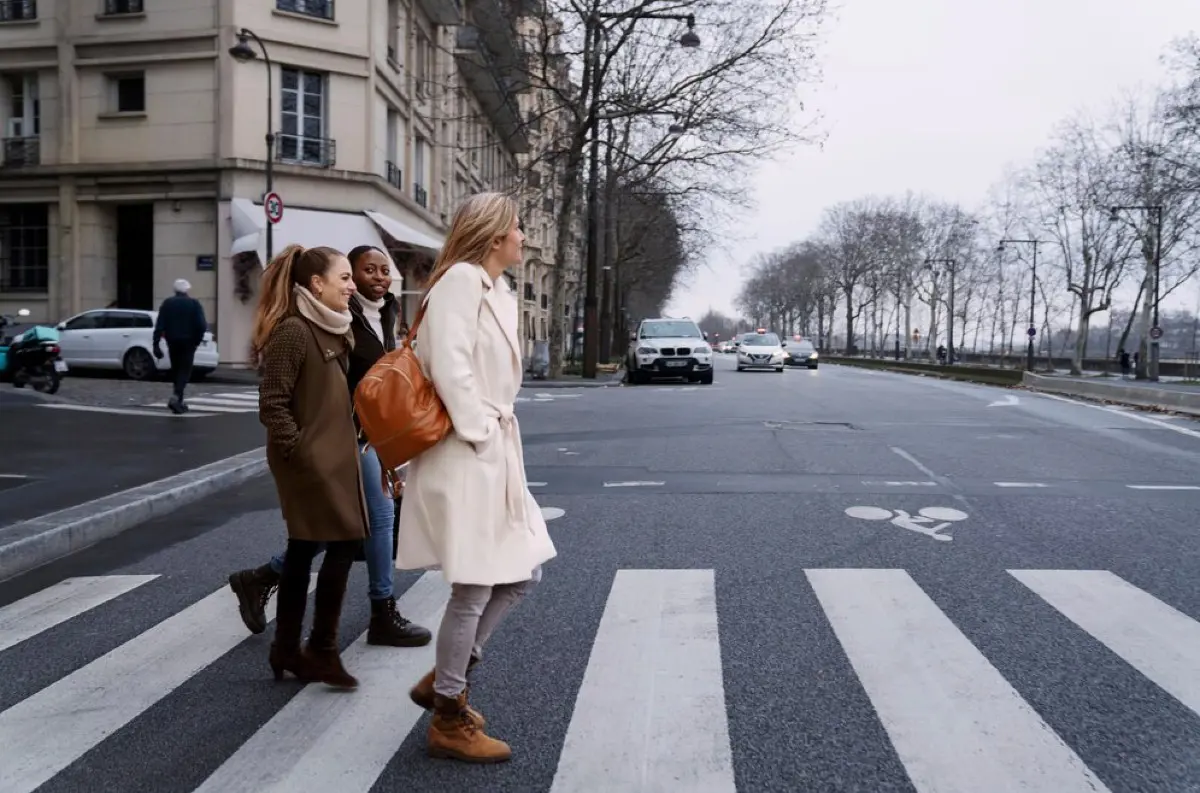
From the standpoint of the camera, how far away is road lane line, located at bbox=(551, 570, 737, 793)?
123 inches

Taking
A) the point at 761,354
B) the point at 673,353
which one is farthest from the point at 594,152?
the point at 761,354

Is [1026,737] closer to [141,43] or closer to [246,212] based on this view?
[246,212]

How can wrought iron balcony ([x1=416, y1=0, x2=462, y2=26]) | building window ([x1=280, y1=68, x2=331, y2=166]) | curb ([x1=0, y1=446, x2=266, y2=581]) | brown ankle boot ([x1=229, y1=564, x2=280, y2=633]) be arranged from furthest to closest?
wrought iron balcony ([x1=416, y1=0, x2=462, y2=26]) < building window ([x1=280, y1=68, x2=331, y2=166]) < curb ([x1=0, y1=446, x2=266, y2=581]) < brown ankle boot ([x1=229, y1=564, x2=280, y2=633])

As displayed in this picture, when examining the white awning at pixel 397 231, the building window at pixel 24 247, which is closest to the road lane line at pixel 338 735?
the white awning at pixel 397 231

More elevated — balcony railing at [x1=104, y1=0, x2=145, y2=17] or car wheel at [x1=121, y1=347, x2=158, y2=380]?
balcony railing at [x1=104, y1=0, x2=145, y2=17]

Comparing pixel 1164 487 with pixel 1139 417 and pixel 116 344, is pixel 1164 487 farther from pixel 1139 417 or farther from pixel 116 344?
pixel 116 344

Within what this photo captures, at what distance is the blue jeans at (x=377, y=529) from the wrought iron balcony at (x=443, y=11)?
31430 millimetres

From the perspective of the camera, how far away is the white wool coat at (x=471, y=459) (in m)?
3.19

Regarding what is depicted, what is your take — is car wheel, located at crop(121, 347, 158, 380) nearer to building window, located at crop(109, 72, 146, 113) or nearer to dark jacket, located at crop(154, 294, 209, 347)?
dark jacket, located at crop(154, 294, 209, 347)

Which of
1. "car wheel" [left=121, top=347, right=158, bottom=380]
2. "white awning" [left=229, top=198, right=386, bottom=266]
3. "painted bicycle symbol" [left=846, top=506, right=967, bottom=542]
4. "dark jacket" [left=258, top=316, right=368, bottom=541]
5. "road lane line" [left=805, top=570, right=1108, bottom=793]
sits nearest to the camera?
"road lane line" [left=805, top=570, right=1108, bottom=793]

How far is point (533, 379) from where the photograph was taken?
2830 cm

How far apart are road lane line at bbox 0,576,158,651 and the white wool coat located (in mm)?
2540

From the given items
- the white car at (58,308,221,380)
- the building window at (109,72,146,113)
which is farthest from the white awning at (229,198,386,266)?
the building window at (109,72,146,113)

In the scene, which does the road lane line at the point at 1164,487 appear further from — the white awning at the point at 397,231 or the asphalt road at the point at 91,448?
the white awning at the point at 397,231
